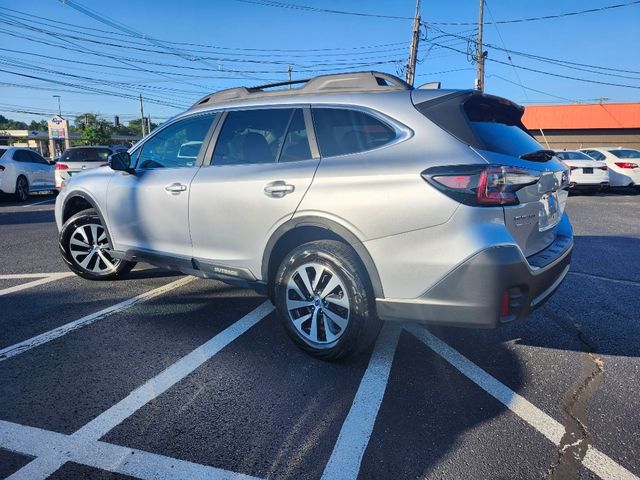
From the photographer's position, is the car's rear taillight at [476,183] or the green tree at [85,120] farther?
the green tree at [85,120]

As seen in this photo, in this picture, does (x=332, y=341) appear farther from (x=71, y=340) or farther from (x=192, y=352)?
(x=71, y=340)

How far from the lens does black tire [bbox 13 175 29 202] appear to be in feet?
44.4

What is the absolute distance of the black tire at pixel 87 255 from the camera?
4852mm

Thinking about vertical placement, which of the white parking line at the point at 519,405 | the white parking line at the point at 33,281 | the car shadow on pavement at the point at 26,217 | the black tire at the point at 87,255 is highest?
the black tire at the point at 87,255

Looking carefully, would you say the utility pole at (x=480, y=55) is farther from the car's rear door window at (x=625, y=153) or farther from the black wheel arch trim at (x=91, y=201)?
the black wheel arch trim at (x=91, y=201)

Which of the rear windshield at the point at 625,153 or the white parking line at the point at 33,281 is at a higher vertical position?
the rear windshield at the point at 625,153

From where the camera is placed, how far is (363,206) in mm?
2777

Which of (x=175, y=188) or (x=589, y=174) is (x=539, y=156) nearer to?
(x=175, y=188)

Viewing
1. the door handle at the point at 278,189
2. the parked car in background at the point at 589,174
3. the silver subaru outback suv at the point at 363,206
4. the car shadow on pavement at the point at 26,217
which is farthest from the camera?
the parked car in background at the point at 589,174

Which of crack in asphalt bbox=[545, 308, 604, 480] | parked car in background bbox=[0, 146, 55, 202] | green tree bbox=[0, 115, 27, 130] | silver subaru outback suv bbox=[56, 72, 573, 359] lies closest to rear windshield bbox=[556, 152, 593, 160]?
crack in asphalt bbox=[545, 308, 604, 480]

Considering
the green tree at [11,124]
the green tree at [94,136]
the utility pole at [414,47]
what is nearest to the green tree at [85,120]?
the green tree at [94,136]

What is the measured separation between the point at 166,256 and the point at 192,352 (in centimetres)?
109

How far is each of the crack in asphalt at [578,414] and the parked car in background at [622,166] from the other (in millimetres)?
15279

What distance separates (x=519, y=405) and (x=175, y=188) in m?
3.00
